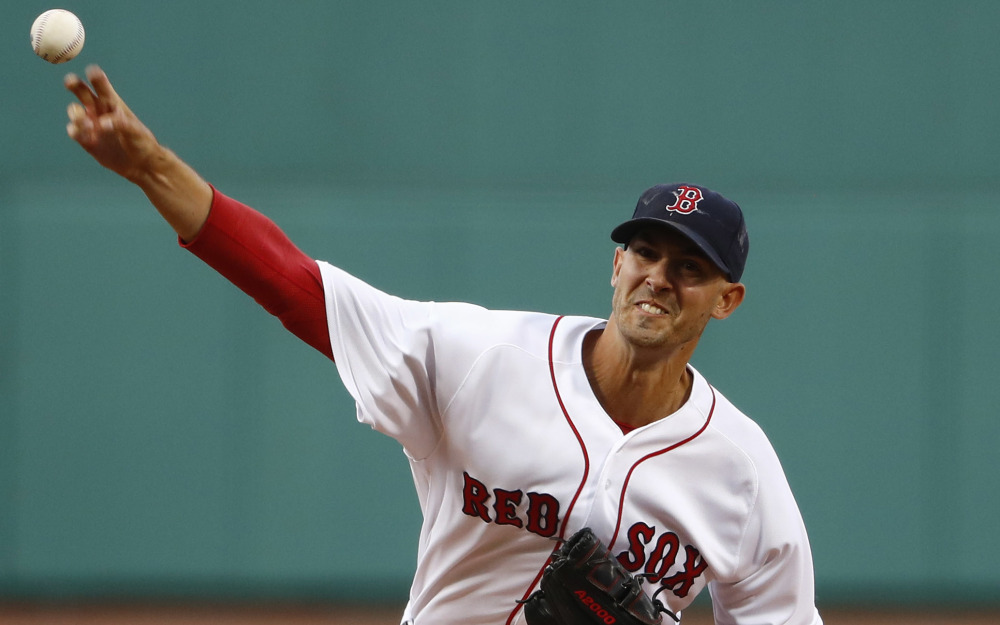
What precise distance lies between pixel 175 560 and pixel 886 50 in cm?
374

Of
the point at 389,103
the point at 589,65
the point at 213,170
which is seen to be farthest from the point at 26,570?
the point at 589,65

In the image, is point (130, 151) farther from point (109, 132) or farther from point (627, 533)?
point (627, 533)

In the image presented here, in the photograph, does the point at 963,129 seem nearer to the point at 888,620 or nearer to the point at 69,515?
the point at 888,620

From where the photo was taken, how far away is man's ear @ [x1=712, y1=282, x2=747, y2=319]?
2221mm

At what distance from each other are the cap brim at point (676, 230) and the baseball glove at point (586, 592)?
0.58 meters

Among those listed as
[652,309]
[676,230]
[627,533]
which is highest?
[676,230]

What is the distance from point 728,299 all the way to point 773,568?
0.56 metres

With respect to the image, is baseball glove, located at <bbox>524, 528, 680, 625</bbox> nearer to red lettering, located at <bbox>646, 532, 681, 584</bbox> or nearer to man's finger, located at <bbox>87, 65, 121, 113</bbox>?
red lettering, located at <bbox>646, 532, 681, 584</bbox>

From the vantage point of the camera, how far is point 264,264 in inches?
69.5

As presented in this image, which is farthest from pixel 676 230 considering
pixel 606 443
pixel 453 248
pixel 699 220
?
pixel 453 248

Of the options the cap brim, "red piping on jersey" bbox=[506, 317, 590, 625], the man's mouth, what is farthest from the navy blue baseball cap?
"red piping on jersey" bbox=[506, 317, 590, 625]

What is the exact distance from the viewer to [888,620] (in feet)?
14.8

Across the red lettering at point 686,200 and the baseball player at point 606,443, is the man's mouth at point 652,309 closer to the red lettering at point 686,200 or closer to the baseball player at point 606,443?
the baseball player at point 606,443

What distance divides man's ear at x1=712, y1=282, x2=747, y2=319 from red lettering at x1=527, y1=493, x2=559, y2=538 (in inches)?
→ 20.6
